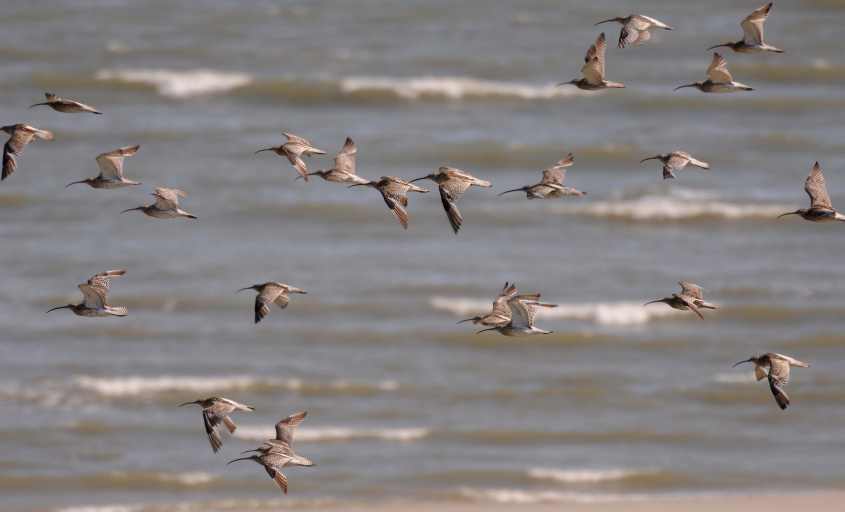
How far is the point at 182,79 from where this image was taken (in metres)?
30.5

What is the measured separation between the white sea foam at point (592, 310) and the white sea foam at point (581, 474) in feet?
15.3

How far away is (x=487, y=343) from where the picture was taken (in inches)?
890

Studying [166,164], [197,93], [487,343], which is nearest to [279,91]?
[197,93]

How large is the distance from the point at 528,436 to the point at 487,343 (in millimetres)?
3012

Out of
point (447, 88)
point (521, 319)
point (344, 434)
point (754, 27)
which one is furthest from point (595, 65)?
point (447, 88)

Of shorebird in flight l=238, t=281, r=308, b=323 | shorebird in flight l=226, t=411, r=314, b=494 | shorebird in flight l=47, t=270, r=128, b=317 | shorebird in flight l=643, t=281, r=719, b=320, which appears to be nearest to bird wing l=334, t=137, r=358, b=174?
shorebird in flight l=238, t=281, r=308, b=323

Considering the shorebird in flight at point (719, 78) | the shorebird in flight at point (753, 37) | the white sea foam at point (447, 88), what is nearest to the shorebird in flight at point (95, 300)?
the shorebird in flight at point (719, 78)

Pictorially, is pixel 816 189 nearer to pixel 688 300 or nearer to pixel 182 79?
pixel 688 300

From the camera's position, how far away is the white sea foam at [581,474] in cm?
1858

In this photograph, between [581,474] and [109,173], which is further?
[581,474]

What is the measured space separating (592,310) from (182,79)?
10246 millimetres

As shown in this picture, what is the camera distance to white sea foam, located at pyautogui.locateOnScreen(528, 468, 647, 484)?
1858 centimetres

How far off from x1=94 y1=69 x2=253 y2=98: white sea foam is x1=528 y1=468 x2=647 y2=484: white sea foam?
13.6 m

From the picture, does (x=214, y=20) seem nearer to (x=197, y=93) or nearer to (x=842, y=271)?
(x=197, y=93)
